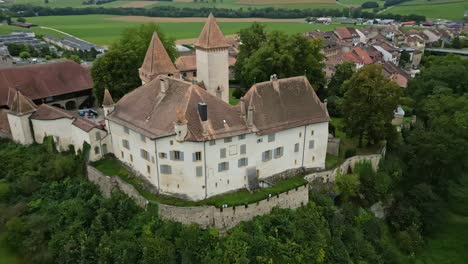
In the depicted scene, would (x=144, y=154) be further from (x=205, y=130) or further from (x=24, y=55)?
(x=24, y=55)

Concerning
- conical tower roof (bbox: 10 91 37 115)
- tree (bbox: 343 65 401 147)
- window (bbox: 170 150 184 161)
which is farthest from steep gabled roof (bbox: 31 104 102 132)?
tree (bbox: 343 65 401 147)

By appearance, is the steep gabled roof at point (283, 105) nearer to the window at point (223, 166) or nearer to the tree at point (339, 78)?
the window at point (223, 166)

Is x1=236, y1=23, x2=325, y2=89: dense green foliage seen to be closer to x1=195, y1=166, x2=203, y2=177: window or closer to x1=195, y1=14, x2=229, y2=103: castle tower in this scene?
x1=195, y1=14, x2=229, y2=103: castle tower

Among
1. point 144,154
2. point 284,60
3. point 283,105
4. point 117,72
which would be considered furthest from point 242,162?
point 117,72

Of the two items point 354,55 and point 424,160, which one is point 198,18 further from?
point 424,160

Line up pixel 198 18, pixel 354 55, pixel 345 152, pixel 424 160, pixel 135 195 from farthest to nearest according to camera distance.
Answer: pixel 198 18, pixel 354 55, pixel 424 160, pixel 345 152, pixel 135 195

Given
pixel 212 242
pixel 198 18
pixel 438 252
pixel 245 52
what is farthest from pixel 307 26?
pixel 212 242
